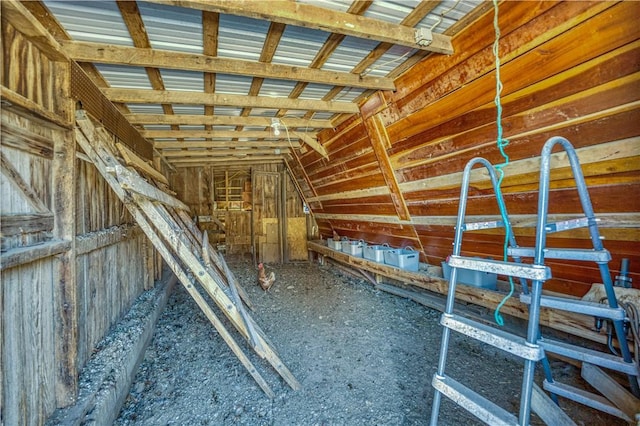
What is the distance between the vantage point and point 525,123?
183 centimetres

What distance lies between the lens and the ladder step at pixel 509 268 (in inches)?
45.6

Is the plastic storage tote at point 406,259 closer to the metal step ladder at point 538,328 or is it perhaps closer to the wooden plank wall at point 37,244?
the metal step ladder at point 538,328

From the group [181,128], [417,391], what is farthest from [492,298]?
[181,128]

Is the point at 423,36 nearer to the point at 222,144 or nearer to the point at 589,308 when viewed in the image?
the point at 589,308

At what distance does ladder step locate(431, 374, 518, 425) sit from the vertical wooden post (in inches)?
77.5

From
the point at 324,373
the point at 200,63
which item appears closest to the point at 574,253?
the point at 324,373

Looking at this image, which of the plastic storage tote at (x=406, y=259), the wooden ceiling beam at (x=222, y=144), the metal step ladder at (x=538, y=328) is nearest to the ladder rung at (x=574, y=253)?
the metal step ladder at (x=538, y=328)

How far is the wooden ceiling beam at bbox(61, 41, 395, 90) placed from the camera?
6.15ft

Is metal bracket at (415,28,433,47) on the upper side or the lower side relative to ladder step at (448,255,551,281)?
upper

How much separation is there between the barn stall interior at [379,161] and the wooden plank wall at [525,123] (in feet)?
0.03

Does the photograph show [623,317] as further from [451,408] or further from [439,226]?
[439,226]

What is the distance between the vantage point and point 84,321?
1971mm

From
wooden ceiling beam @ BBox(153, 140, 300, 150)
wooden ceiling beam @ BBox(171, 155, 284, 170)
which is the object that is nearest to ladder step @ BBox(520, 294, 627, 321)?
wooden ceiling beam @ BBox(153, 140, 300, 150)

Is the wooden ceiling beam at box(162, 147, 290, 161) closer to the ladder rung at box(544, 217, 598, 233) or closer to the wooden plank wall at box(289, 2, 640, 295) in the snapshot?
the wooden plank wall at box(289, 2, 640, 295)
